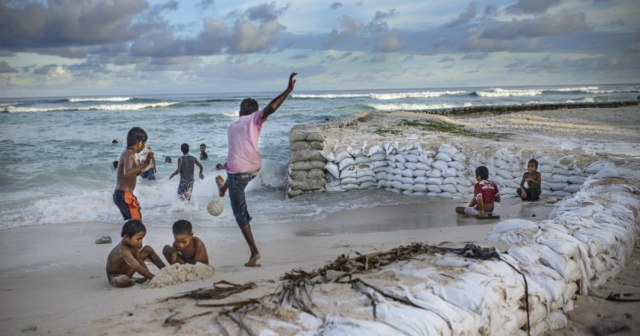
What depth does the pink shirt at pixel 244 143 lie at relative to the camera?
12.6 feet

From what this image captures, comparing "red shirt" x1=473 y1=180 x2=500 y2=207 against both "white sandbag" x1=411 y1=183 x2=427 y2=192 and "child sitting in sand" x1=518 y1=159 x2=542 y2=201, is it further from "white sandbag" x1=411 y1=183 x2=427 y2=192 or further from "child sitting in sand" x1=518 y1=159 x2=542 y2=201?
"white sandbag" x1=411 y1=183 x2=427 y2=192

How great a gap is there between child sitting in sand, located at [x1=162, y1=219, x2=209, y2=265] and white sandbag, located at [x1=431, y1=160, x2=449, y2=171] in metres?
4.15

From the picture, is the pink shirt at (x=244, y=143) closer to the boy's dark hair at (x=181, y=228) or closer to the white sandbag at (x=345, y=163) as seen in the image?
the boy's dark hair at (x=181, y=228)

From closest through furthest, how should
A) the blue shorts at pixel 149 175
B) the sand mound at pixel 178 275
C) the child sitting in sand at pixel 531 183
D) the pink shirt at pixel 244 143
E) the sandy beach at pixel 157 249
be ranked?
the sandy beach at pixel 157 249 < the sand mound at pixel 178 275 < the pink shirt at pixel 244 143 < the child sitting in sand at pixel 531 183 < the blue shorts at pixel 149 175

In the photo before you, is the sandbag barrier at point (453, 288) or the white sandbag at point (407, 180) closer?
the sandbag barrier at point (453, 288)

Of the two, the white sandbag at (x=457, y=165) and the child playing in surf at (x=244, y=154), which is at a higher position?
the child playing in surf at (x=244, y=154)

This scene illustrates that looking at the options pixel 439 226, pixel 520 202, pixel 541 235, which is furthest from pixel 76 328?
pixel 520 202

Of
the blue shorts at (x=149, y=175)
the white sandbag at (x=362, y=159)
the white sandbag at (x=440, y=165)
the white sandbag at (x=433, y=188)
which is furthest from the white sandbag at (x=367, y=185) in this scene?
the blue shorts at (x=149, y=175)

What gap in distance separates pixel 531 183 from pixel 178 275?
14.4 ft

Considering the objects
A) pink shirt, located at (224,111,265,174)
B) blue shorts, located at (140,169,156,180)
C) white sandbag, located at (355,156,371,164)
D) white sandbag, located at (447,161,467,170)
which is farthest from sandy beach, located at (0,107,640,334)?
blue shorts, located at (140,169,156,180)

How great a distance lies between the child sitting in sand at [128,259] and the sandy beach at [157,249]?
0.10 m

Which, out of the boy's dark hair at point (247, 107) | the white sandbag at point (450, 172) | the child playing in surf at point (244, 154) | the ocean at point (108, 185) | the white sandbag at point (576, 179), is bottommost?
the ocean at point (108, 185)

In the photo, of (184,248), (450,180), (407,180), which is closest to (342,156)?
(407,180)

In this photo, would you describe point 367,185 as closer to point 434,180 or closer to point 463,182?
point 434,180
